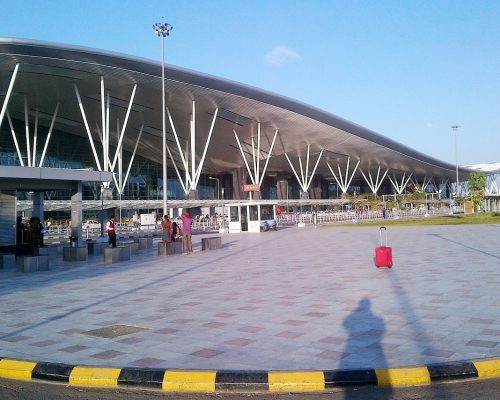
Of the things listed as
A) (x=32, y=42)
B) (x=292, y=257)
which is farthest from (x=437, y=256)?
(x=32, y=42)

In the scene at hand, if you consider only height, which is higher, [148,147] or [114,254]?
[148,147]

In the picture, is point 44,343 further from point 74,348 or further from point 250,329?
point 250,329

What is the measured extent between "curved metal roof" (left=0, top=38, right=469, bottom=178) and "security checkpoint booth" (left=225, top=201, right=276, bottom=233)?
39.4ft

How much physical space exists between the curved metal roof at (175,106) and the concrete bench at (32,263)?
74.4 feet

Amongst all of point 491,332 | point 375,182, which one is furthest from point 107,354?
point 375,182

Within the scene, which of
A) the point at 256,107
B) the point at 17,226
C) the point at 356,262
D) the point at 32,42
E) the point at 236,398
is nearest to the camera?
the point at 236,398

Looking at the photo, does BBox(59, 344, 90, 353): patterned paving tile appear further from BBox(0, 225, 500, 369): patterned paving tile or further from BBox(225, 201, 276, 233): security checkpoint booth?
BBox(225, 201, 276, 233): security checkpoint booth

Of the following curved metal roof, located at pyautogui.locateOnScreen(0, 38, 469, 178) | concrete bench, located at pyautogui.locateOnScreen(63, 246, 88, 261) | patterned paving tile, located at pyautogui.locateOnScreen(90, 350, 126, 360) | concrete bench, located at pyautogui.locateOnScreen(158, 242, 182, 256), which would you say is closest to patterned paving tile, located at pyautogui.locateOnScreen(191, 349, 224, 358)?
patterned paving tile, located at pyautogui.locateOnScreen(90, 350, 126, 360)

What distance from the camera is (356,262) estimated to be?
15.4 m

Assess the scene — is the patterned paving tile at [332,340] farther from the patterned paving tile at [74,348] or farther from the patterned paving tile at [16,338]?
the patterned paving tile at [16,338]

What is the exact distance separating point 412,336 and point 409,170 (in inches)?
3582

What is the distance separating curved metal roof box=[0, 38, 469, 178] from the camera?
37.5m

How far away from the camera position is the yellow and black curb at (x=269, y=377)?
505cm

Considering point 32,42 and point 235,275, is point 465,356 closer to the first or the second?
point 235,275
